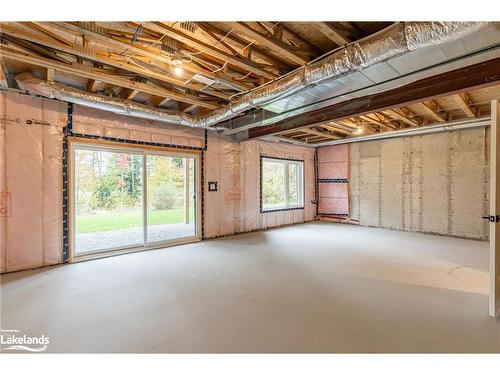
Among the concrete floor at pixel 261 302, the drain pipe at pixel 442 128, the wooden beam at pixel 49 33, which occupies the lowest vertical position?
the concrete floor at pixel 261 302

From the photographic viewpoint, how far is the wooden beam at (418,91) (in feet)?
7.69

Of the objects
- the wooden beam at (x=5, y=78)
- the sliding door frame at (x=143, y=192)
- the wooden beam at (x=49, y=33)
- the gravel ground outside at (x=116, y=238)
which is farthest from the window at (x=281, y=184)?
the wooden beam at (x=5, y=78)

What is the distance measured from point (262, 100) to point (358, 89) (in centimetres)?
109

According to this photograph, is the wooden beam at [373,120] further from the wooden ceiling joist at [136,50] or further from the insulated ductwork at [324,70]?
the wooden ceiling joist at [136,50]

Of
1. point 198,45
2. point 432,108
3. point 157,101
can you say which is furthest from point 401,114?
point 157,101

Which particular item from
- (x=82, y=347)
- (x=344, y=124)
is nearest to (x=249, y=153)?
(x=344, y=124)

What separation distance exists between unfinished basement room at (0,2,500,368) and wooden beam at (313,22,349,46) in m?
0.02

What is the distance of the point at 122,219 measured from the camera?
7.07 m

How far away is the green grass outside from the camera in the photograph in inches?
250

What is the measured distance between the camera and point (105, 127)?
144 inches

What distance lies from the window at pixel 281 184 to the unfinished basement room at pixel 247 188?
1.28ft

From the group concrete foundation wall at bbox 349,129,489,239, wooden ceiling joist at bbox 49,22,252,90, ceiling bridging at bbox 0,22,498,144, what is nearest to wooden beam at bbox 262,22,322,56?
ceiling bridging at bbox 0,22,498,144

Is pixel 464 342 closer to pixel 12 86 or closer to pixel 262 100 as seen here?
pixel 262 100
